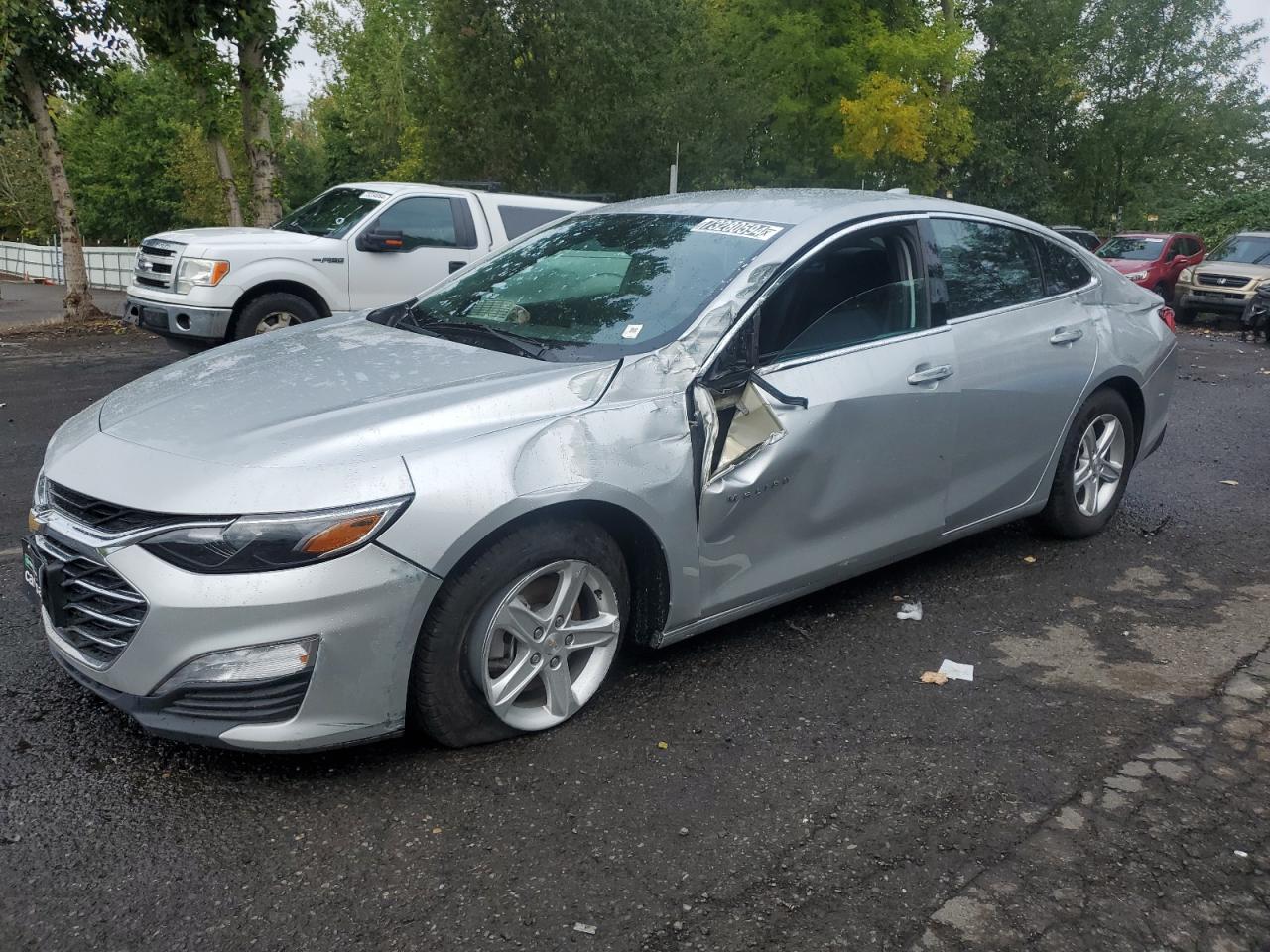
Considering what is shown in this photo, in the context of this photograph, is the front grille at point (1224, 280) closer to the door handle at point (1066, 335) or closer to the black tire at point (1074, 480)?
the black tire at point (1074, 480)

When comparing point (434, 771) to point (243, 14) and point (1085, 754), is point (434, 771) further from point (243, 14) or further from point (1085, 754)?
point (243, 14)

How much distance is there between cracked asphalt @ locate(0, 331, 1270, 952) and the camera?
2.80 meters

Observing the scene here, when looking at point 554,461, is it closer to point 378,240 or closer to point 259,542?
point 259,542

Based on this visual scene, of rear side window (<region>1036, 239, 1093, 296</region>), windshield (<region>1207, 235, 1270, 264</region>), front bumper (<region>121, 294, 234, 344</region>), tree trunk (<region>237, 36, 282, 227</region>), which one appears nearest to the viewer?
rear side window (<region>1036, 239, 1093, 296</region>)

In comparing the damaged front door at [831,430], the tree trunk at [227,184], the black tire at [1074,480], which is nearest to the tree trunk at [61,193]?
the tree trunk at [227,184]

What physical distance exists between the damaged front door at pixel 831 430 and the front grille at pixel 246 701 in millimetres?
→ 1407

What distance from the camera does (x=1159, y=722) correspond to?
12.9ft

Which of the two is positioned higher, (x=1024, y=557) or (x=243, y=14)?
(x=243, y=14)

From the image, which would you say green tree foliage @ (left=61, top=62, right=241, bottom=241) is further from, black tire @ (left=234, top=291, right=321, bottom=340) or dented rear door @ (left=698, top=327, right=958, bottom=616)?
dented rear door @ (left=698, top=327, right=958, bottom=616)

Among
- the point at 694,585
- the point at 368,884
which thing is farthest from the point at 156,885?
the point at 694,585

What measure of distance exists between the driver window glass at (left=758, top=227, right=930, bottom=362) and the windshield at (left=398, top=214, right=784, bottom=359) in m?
0.21

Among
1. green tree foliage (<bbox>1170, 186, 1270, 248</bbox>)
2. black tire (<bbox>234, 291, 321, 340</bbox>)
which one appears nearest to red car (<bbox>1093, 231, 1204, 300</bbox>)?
green tree foliage (<bbox>1170, 186, 1270, 248</bbox>)

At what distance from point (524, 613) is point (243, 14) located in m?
14.3

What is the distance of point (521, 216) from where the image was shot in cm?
1243
